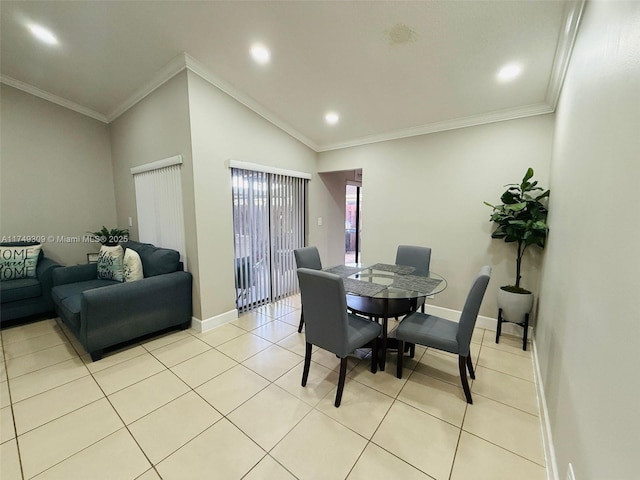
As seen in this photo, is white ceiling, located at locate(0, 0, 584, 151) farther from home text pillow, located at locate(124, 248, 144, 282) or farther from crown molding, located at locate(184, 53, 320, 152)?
home text pillow, located at locate(124, 248, 144, 282)

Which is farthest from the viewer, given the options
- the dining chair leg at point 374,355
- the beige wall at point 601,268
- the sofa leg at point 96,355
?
the sofa leg at point 96,355

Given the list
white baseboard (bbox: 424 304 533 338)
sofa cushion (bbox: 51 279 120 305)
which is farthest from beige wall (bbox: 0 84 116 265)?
white baseboard (bbox: 424 304 533 338)

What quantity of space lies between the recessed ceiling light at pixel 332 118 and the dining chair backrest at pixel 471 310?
2658 millimetres

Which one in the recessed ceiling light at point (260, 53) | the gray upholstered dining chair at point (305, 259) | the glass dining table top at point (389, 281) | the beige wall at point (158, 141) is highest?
the recessed ceiling light at point (260, 53)

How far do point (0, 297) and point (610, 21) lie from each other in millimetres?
5478

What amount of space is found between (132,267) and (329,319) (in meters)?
2.51

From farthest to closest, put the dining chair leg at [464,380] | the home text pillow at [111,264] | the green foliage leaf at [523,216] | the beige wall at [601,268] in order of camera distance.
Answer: the home text pillow at [111,264] < the green foliage leaf at [523,216] < the dining chair leg at [464,380] < the beige wall at [601,268]

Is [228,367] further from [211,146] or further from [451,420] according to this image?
[211,146]

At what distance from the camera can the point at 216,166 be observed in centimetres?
293

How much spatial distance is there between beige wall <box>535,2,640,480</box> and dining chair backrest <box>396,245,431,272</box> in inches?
55.3

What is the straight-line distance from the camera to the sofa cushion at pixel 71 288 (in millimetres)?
2713

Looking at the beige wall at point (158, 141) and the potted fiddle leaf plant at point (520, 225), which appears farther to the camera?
the beige wall at point (158, 141)

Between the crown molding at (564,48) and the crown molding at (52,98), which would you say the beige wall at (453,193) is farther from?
the crown molding at (52,98)

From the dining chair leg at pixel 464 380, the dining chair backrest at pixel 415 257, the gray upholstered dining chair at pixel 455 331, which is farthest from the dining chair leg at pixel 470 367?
the dining chair backrest at pixel 415 257
